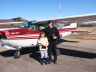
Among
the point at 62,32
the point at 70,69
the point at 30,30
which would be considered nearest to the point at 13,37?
the point at 30,30

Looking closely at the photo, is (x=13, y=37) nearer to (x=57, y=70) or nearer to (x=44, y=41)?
(x=44, y=41)

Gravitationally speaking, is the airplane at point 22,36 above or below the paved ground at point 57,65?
above

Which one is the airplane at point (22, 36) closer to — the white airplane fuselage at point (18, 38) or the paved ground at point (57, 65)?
the white airplane fuselage at point (18, 38)

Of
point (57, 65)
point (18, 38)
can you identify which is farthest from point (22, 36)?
point (57, 65)

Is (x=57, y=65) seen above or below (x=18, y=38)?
below

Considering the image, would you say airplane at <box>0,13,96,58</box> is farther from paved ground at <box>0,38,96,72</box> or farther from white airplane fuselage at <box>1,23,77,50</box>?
paved ground at <box>0,38,96,72</box>

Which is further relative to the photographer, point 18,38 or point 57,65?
point 18,38

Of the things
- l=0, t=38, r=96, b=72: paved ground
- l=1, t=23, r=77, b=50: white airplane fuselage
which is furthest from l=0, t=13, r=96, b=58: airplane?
l=0, t=38, r=96, b=72: paved ground

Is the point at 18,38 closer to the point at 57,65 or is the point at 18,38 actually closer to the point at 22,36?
the point at 22,36

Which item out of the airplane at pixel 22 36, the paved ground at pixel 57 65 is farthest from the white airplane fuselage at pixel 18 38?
the paved ground at pixel 57 65

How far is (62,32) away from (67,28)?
749mm

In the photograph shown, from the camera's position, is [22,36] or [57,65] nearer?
[57,65]

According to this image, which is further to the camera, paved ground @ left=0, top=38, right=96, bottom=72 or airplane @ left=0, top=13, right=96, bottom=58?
airplane @ left=0, top=13, right=96, bottom=58

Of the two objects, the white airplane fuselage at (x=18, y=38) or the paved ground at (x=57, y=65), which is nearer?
the paved ground at (x=57, y=65)
